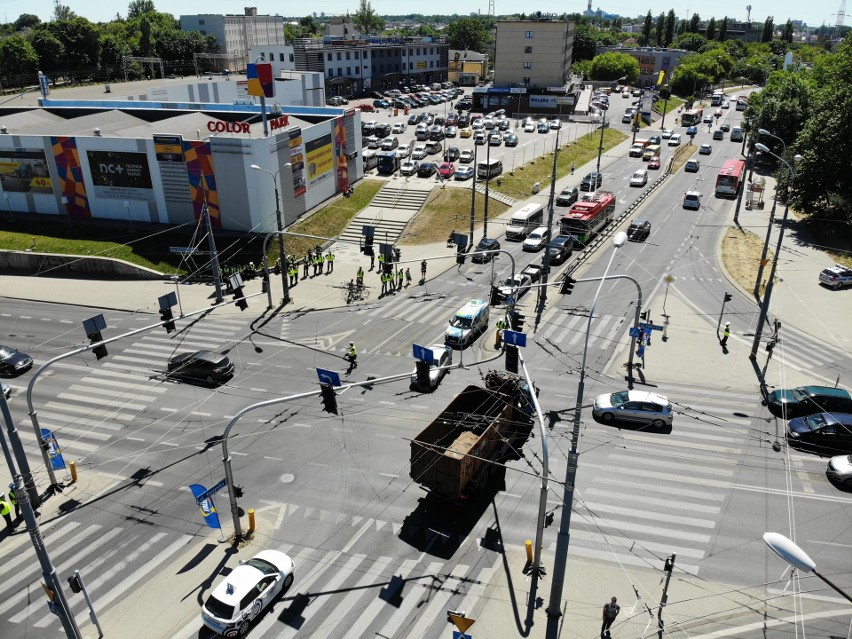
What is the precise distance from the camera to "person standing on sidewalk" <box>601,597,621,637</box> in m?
18.0

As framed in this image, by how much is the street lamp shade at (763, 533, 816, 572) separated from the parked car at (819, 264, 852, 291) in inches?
1636

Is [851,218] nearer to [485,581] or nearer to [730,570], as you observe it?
[730,570]

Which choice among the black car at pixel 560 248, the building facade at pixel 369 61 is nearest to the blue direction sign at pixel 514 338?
the black car at pixel 560 248

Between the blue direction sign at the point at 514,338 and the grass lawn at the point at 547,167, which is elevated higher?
the blue direction sign at the point at 514,338

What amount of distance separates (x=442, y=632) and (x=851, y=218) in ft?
174

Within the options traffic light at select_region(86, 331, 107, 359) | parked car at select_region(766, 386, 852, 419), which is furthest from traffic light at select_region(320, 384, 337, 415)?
parked car at select_region(766, 386, 852, 419)

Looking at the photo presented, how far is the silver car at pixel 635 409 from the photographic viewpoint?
28156 mm

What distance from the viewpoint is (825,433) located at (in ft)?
87.4

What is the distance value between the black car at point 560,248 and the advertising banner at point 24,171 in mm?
43945

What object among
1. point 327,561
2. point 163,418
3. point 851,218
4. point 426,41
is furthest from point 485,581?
point 426,41

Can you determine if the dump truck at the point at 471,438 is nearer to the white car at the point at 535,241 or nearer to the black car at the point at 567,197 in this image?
the white car at the point at 535,241

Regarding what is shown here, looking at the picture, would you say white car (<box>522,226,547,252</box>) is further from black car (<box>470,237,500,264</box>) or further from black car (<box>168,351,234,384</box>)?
black car (<box>168,351,234,384</box>)

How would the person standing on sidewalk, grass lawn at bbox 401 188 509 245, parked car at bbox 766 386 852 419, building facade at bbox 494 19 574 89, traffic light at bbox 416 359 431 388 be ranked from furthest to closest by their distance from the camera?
building facade at bbox 494 19 574 89 → grass lawn at bbox 401 188 509 245 → parked car at bbox 766 386 852 419 → traffic light at bbox 416 359 431 388 → the person standing on sidewalk

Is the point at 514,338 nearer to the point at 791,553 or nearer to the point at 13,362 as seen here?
the point at 791,553
